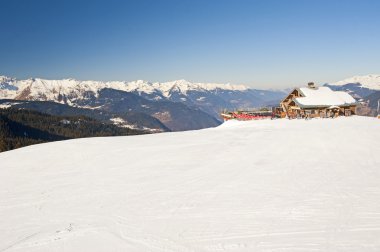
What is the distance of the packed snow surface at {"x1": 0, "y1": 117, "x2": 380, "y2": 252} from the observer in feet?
33.0

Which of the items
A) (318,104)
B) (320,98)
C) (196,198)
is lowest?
(196,198)

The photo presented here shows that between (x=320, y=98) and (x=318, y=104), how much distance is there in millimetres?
2133

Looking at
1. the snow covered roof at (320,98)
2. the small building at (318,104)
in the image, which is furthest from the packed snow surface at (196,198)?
the snow covered roof at (320,98)

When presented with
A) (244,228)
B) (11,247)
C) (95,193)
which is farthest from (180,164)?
(11,247)

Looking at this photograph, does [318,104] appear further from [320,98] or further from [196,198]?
[196,198]

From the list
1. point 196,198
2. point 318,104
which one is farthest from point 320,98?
point 196,198

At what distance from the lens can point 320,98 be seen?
166 ft

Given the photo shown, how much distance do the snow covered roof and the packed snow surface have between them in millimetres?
24257

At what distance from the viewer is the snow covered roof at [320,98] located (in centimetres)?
4926

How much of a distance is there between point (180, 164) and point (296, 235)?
11030 mm

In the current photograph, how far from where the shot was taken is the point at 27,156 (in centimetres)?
2478

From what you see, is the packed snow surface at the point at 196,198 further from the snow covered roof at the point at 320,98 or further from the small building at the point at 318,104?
the snow covered roof at the point at 320,98

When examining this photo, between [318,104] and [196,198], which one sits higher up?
[318,104]

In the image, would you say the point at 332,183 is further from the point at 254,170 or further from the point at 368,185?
the point at 254,170
